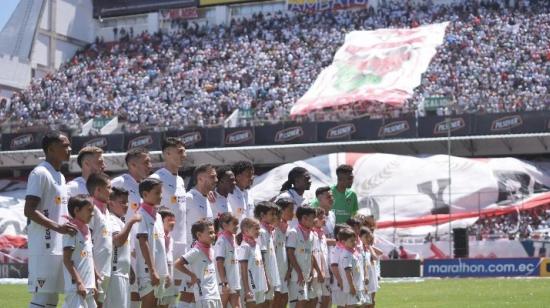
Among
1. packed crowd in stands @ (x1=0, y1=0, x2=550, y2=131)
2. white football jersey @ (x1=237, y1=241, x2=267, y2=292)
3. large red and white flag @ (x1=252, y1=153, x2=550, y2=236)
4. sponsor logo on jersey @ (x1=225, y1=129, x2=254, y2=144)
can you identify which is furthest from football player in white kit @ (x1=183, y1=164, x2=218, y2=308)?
sponsor logo on jersey @ (x1=225, y1=129, x2=254, y2=144)

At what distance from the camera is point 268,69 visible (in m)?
54.6

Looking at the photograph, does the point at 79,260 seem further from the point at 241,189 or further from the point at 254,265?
the point at 241,189

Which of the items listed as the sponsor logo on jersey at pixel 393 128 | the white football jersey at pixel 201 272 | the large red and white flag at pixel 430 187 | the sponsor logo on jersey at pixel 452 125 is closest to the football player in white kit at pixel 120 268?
the white football jersey at pixel 201 272

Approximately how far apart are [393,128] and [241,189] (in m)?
32.2

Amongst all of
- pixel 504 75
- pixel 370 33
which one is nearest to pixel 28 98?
pixel 370 33

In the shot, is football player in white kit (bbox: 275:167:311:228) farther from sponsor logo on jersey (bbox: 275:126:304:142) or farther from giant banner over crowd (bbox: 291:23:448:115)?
sponsor logo on jersey (bbox: 275:126:304:142)

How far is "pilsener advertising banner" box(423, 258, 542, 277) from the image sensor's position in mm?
29828

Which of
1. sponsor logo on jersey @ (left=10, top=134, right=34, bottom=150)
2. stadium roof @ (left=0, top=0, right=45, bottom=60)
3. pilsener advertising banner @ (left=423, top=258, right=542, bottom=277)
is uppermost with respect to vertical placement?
stadium roof @ (left=0, top=0, right=45, bottom=60)

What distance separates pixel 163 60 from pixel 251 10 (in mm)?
7271

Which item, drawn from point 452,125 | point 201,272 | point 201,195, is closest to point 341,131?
point 452,125

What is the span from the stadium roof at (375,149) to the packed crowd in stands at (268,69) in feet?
4.66

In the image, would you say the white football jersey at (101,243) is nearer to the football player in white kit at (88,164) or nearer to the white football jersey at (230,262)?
the football player in white kit at (88,164)

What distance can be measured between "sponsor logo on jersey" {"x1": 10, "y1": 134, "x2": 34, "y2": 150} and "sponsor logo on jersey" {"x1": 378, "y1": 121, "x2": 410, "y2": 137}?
1790 centimetres

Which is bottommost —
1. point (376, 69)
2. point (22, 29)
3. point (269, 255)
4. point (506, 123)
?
point (269, 255)
